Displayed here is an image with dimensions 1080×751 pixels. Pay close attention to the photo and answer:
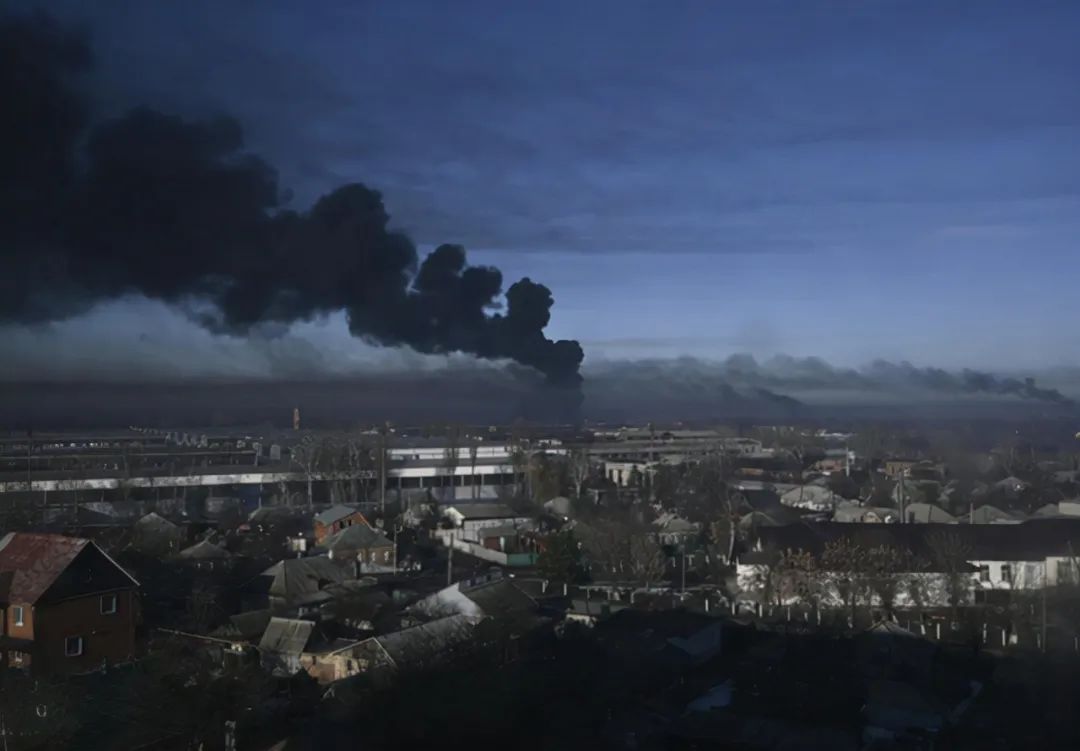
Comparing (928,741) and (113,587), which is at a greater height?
(113,587)

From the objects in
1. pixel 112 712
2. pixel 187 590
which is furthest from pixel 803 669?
pixel 187 590

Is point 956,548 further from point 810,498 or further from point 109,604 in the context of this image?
point 109,604

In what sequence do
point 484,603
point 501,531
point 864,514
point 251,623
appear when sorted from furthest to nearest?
point 864,514, point 501,531, point 484,603, point 251,623

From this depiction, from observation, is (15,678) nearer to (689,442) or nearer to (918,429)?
(689,442)

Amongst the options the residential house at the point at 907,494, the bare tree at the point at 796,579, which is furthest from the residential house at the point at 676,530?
the residential house at the point at 907,494

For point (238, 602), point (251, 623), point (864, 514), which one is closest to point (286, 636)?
point (251, 623)

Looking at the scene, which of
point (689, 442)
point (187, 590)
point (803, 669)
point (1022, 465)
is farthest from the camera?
point (689, 442)
